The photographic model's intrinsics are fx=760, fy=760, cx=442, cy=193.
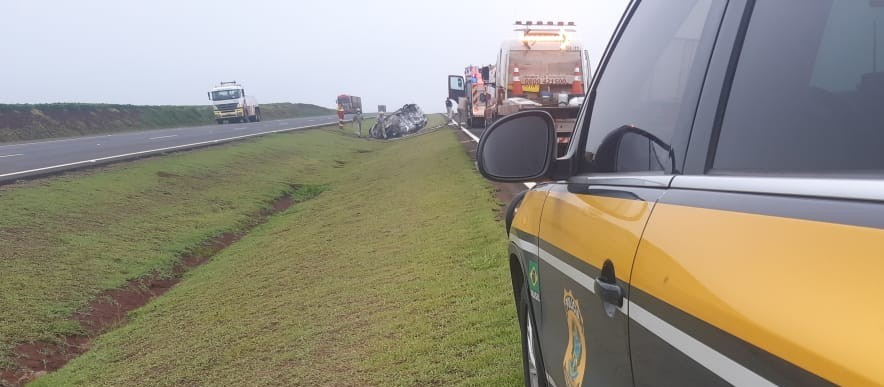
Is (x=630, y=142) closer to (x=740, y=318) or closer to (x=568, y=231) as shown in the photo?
(x=568, y=231)

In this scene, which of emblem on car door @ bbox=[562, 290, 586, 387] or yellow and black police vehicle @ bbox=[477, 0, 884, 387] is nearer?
yellow and black police vehicle @ bbox=[477, 0, 884, 387]

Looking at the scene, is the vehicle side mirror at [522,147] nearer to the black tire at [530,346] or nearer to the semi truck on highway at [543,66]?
the black tire at [530,346]

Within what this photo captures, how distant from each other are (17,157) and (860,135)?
2342cm

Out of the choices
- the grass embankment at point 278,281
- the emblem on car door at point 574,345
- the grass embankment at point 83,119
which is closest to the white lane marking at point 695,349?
the emblem on car door at point 574,345

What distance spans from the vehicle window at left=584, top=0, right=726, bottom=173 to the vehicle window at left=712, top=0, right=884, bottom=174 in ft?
0.59

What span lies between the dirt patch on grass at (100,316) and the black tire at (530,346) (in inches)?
201

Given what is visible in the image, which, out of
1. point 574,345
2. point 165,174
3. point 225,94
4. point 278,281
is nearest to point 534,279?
point 574,345

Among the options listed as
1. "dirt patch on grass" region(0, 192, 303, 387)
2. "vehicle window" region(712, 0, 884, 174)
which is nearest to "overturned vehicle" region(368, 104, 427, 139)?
"dirt patch on grass" region(0, 192, 303, 387)

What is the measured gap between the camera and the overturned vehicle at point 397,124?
3931 cm

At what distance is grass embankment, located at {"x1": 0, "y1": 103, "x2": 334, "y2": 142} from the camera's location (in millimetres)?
41203

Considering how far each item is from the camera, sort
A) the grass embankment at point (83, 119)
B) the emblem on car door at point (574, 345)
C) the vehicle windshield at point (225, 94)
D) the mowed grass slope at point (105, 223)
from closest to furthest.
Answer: the emblem on car door at point (574, 345) < the mowed grass slope at point (105, 223) < the grass embankment at point (83, 119) < the vehicle windshield at point (225, 94)

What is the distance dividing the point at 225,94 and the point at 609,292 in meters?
54.1

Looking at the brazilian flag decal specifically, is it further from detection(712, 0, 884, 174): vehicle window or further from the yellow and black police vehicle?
detection(712, 0, 884, 174): vehicle window

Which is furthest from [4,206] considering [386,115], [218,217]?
[386,115]
